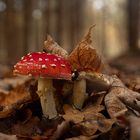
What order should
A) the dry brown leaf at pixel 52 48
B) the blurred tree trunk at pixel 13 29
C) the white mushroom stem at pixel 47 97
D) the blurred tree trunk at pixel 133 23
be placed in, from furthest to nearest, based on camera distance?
the blurred tree trunk at pixel 13 29 → the blurred tree trunk at pixel 133 23 → the dry brown leaf at pixel 52 48 → the white mushroom stem at pixel 47 97

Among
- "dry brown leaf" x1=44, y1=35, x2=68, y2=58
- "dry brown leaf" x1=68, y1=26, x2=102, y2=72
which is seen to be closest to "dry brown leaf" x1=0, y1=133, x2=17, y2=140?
"dry brown leaf" x1=68, y1=26, x2=102, y2=72

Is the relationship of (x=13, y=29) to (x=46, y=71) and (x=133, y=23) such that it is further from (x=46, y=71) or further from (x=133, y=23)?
(x=46, y=71)

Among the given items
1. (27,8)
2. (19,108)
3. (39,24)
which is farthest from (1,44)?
(19,108)

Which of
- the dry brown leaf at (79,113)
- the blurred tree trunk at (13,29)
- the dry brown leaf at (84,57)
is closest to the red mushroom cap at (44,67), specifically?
the dry brown leaf at (84,57)

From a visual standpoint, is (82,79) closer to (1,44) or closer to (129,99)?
(129,99)

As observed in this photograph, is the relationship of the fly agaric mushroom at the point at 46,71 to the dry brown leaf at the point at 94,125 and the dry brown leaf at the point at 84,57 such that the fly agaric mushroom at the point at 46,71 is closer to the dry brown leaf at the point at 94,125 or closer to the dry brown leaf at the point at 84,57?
the dry brown leaf at the point at 84,57

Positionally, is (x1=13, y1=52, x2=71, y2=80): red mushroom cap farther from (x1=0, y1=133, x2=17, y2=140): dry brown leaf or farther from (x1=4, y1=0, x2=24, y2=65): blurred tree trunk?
(x1=4, y1=0, x2=24, y2=65): blurred tree trunk
